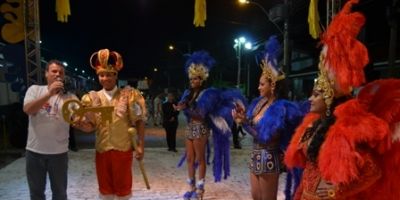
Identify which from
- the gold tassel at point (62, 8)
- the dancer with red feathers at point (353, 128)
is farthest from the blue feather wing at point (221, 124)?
the dancer with red feathers at point (353, 128)

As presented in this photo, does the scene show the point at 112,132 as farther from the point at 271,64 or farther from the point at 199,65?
the point at 199,65

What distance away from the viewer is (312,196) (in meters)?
2.71

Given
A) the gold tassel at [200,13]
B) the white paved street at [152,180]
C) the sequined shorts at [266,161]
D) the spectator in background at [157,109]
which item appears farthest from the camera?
the spectator in background at [157,109]

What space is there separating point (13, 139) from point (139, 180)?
588 centimetres

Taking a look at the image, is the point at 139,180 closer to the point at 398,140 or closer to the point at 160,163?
the point at 160,163

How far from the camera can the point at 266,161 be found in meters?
4.20

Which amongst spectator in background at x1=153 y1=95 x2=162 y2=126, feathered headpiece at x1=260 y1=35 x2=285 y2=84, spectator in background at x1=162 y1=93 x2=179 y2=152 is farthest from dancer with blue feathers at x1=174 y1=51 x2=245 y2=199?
spectator in background at x1=153 y1=95 x2=162 y2=126

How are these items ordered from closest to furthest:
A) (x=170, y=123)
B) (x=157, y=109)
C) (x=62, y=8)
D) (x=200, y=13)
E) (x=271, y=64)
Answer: (x=271, y=64)
(x=62, y=8)
(x=200, y=13)
(x=170, y=123)
(x=157, y=109)

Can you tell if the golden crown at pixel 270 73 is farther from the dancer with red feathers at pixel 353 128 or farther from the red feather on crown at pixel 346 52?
the red feather on crown at pixel 346 52

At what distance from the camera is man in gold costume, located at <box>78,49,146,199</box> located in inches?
170

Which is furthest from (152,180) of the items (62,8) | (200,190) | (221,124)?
(62,8)

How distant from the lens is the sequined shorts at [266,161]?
4.19m

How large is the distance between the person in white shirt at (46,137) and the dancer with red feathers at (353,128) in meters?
2.74

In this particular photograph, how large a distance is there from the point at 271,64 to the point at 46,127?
7.90ft
